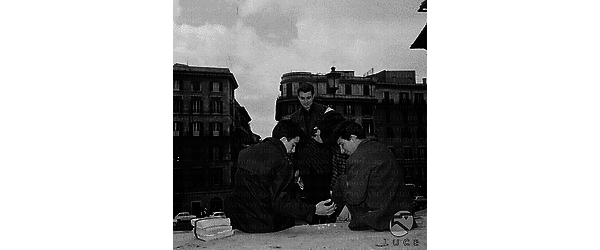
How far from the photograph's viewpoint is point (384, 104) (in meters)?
4.41

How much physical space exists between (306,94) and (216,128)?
70 centimetres

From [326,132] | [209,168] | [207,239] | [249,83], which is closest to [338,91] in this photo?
[326,132]

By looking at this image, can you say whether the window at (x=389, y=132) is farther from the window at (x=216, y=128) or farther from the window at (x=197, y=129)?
the window at (x=197, y=129)

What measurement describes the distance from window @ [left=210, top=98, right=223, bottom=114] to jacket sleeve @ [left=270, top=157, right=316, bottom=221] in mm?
600

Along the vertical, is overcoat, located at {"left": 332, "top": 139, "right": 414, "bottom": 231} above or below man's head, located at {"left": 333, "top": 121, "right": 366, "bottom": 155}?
below

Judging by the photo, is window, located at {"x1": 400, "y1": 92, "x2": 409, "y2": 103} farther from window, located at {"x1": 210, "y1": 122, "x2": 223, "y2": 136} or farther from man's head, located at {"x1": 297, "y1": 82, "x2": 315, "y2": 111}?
window, located at {"x1": 210, "y1": 122, "x2": 223, "y2": 136}

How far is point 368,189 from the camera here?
419 cm

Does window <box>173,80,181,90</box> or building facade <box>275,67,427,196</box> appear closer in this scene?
window <box>173,80,181,90</box>

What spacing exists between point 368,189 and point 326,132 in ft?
1.70

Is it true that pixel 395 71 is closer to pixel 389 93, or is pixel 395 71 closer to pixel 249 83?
pixel 389 93

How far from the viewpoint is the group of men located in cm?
416

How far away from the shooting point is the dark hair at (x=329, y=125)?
Answer: 4.28 m

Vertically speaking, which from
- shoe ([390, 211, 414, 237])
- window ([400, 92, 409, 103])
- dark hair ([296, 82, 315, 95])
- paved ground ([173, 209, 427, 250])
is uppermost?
dark hair ([296, 82, 315, 95])

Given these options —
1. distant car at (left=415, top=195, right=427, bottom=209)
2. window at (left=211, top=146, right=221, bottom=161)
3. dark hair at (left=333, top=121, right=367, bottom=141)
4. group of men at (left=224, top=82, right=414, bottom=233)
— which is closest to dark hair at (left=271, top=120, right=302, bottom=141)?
group of men at (left=224, top=82, right=414, bottom=233)
